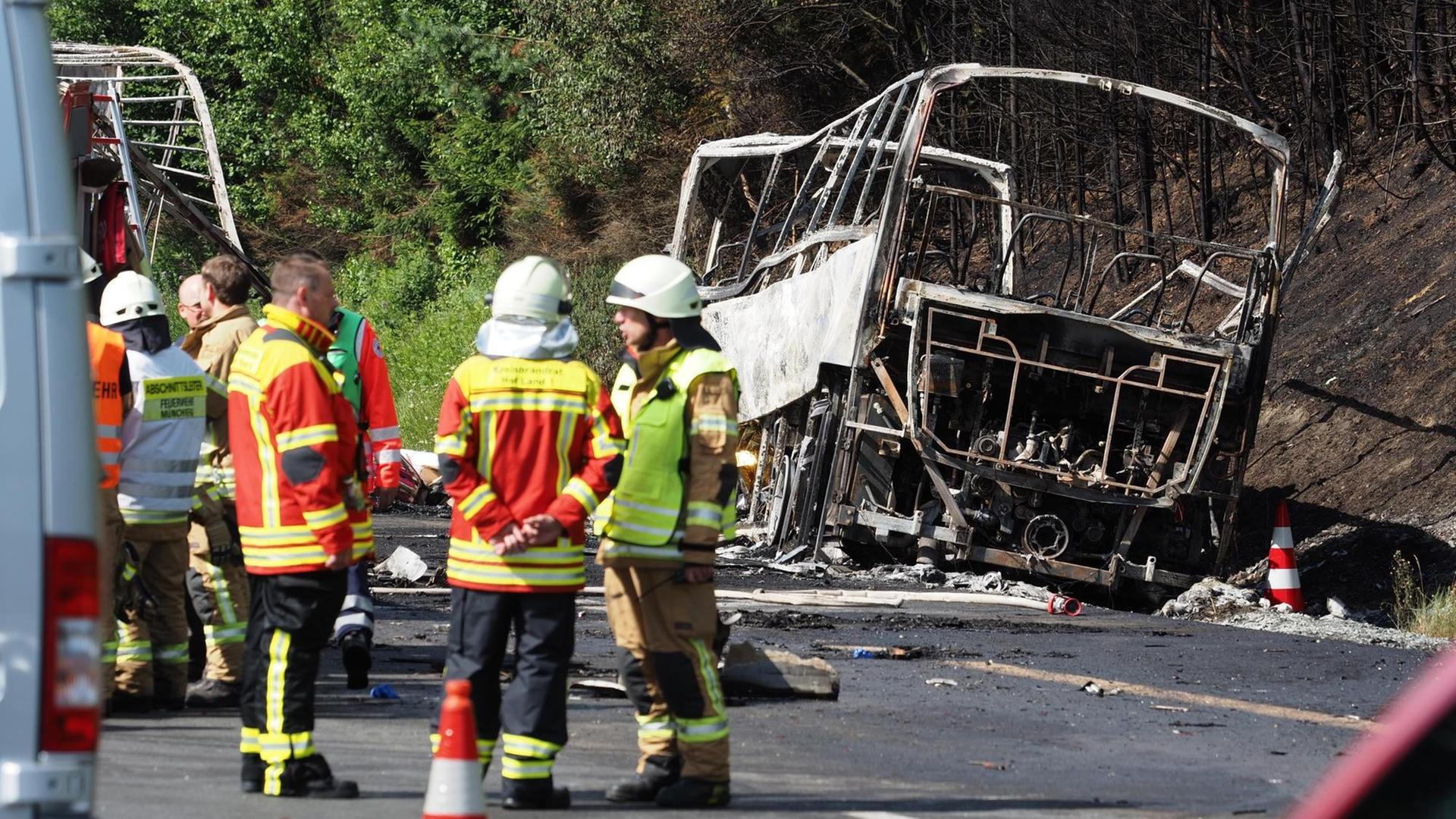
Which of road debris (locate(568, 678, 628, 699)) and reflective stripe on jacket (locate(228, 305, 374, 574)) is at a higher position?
reflective stripe on jacket (locate(228, 305, 374, 574))

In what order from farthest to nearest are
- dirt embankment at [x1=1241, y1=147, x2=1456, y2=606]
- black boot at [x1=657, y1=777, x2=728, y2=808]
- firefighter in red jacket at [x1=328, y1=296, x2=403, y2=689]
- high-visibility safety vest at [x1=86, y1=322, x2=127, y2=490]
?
1. dirt embankment at [x1=1241, y1=147, x2=1456, y2=606]
2. firefighter in red jacket at [x1=328, y1=296, x2=403, y2=689]
3. high-visibility safety vest at [x1=86, y1=322, x2=127, y2=490]
4. black boot at [x1=657, y1=777, x2=728, y2=808]

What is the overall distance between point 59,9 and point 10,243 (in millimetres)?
49685

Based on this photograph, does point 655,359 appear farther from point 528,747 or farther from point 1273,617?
point 1273,617

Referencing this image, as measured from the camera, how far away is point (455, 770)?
437cm

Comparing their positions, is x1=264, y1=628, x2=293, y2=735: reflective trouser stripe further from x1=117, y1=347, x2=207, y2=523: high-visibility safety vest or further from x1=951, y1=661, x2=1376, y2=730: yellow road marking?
x1=951, y1=661, x2=1376, y2=730: yellow road marking

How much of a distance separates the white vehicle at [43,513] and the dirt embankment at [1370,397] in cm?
1186

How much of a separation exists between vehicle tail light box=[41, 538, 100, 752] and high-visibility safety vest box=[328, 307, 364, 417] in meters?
5.18

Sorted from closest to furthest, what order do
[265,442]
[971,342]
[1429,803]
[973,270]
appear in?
[1429,803] → [265,442] → [971,342] → [973,270]

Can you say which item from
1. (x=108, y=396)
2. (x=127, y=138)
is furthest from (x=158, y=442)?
(x=127, y=138)

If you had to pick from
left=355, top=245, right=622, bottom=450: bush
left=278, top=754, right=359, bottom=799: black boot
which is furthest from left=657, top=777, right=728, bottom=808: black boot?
left=355, top=245, right=622, bottom=450: bush

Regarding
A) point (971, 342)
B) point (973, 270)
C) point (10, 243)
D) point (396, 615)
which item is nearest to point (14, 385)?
point (10, 243)

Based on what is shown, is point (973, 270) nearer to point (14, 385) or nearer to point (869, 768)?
point (869, 768)

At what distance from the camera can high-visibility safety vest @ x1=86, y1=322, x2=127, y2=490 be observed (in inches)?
257

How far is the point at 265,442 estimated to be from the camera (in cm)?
562
